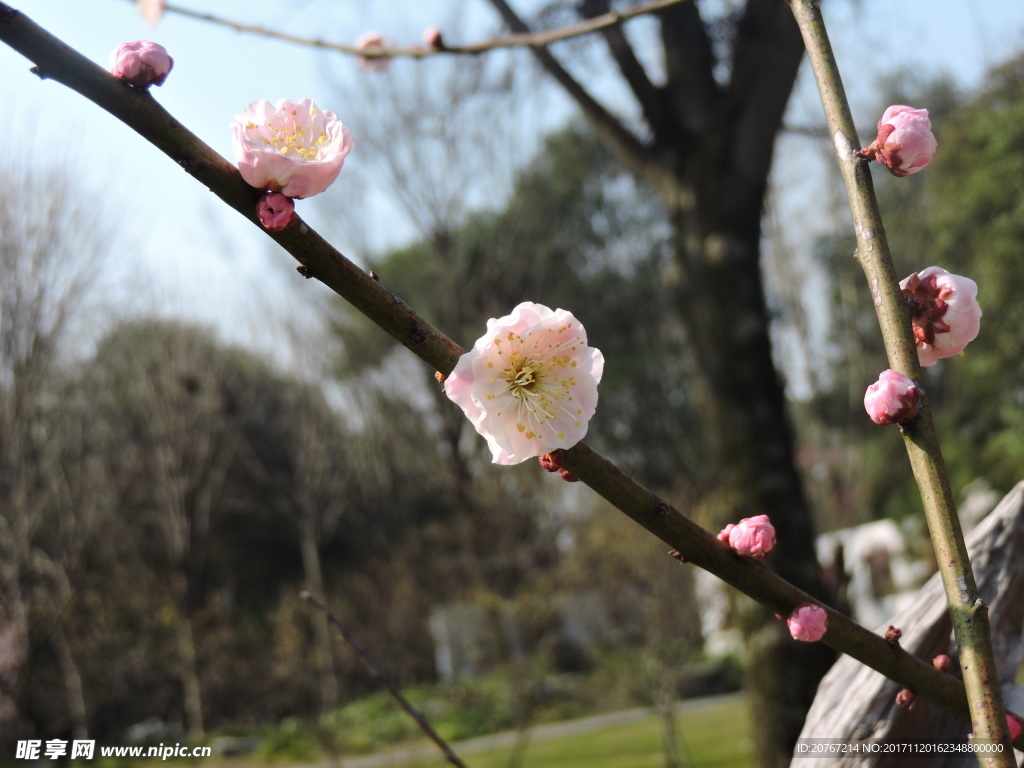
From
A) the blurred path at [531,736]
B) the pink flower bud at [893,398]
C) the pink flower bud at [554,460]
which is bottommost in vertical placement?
the pink flower bud at [893,398]

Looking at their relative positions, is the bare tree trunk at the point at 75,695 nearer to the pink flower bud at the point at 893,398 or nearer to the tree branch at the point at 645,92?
the tree branch at the point at 645,92

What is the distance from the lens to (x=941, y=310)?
733mm

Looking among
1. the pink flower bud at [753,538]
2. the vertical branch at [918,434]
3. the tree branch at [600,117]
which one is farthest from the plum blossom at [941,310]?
the tree branch at [600,117]

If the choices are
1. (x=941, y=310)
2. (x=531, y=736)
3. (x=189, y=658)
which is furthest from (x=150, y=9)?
(x=189, y=658)

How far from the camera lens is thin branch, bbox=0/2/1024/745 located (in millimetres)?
569

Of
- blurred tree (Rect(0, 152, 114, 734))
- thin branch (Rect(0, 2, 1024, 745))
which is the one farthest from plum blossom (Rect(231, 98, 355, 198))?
blurred tree (Rect(0, 152, 114, 734))

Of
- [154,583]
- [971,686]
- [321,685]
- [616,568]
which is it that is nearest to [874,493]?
[616,568]

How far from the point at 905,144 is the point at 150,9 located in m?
1.13

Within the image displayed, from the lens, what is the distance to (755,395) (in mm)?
3217

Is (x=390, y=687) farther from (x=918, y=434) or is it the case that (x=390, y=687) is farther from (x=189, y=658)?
(x=189, y=658)

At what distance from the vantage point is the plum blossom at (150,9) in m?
1.28

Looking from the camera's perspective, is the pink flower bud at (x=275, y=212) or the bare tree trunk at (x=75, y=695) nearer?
the pink flower bud at (x=275, y=212)

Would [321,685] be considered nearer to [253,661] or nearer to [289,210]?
[253,661]

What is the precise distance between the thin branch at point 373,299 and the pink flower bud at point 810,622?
13mm
